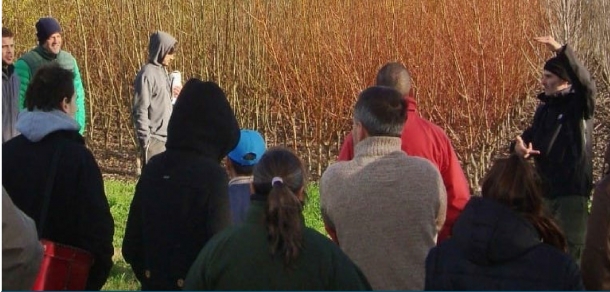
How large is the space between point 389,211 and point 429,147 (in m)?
1.05

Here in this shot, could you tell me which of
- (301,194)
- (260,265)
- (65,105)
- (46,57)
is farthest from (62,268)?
(46,57)

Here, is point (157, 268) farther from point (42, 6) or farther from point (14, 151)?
point (42, 6)

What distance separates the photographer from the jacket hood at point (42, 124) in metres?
4.73

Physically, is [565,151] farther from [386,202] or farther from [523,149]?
[386,202]

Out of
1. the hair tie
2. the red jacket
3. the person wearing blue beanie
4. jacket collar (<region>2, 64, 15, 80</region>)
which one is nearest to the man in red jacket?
the red jacket

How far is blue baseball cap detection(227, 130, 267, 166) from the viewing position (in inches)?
199

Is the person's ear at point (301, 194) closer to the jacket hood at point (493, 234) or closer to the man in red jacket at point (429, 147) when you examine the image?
the jacket hood at point (493, 234)

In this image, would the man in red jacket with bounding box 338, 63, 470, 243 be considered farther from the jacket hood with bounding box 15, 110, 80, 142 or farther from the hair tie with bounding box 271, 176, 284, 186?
the hair tie with bounding box 271, 176, 284, 186

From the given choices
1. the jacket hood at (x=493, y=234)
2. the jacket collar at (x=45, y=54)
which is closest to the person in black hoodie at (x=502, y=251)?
the jacket hood at (x=493, y=234)

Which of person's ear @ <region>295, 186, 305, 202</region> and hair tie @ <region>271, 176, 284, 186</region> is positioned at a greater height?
hair tie @ <region>271, 176, 284, 186</region>

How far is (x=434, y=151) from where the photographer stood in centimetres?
532

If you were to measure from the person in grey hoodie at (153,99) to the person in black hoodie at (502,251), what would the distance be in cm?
569

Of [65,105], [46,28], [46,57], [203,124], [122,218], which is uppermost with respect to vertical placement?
[46,28]

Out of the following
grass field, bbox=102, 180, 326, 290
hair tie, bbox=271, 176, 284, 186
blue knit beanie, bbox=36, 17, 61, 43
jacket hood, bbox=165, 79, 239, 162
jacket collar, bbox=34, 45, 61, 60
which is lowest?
grass field, bbox=102, 180, 326, 290
